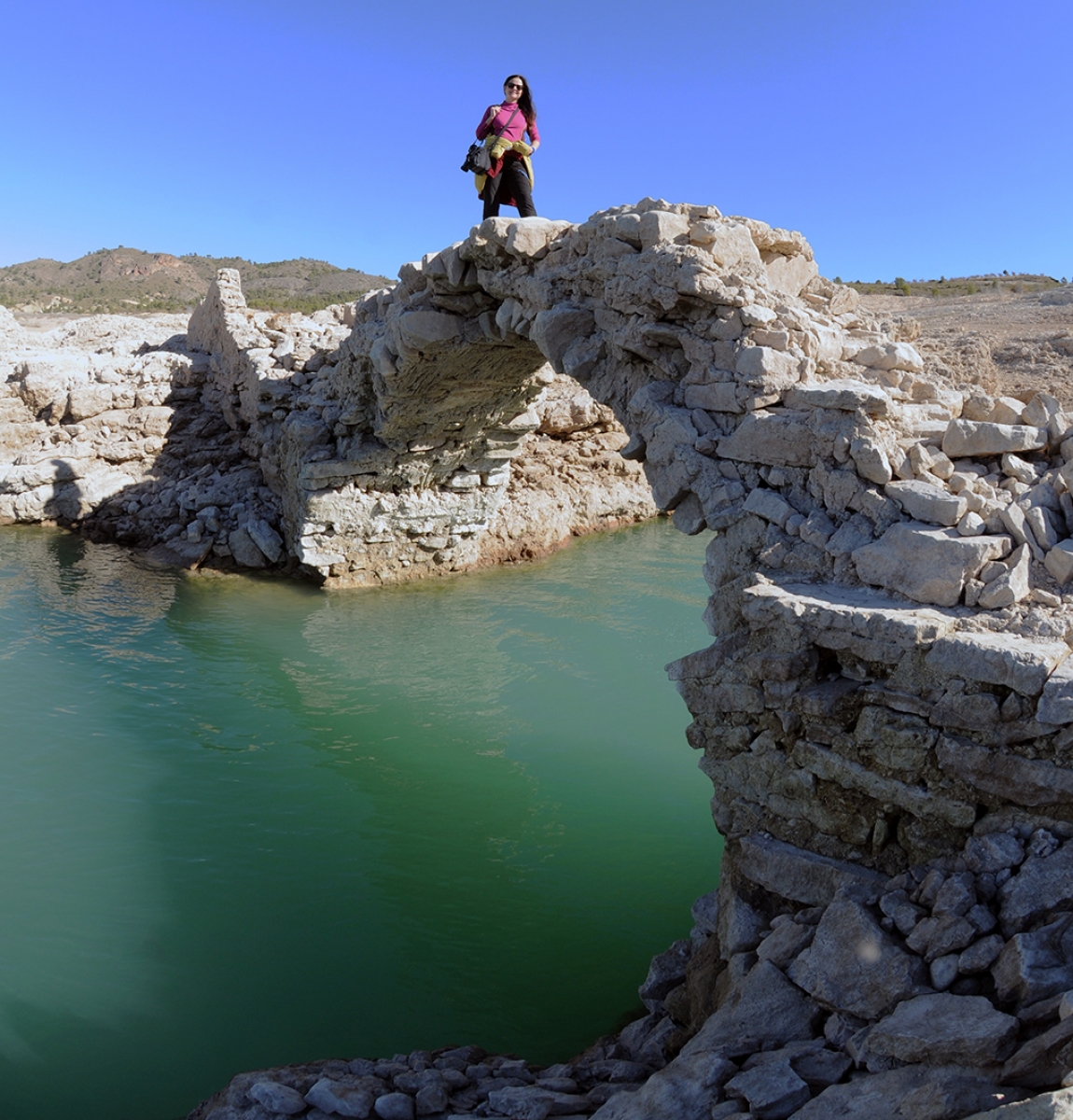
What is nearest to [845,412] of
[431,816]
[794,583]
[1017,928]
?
[794,583]

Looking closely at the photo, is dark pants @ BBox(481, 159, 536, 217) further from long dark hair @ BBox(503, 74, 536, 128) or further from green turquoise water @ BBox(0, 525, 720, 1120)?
green turquoise water @ BBox(0, 525, 720, 1120)

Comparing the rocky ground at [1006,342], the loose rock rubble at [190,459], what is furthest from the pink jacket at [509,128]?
the loose rock rubble at [190,459]

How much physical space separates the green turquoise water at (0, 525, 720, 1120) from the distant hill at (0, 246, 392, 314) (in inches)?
1180

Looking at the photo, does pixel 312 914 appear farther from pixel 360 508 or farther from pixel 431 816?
pixel 360 508

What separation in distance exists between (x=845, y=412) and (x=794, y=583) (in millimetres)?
868

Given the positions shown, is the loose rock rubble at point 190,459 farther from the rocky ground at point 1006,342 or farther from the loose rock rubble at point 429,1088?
the loose rock rubble at point 429,1088

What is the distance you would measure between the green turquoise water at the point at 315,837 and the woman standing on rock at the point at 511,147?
430 cm

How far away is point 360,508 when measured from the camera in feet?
37.3

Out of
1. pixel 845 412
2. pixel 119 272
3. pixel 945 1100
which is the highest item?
pixel 119 272

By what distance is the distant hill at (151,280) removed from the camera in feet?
132

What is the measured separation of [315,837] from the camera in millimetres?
5949

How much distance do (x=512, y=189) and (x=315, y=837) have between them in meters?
5.25

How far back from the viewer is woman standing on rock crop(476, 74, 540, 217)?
726 centimetres

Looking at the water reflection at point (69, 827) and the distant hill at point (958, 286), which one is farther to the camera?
the distant hill at point (958, 286)
